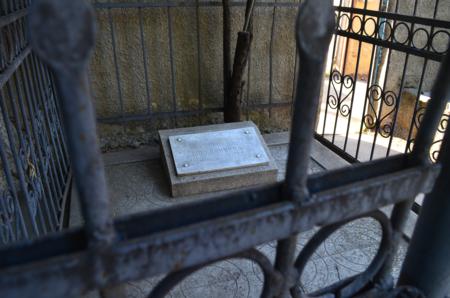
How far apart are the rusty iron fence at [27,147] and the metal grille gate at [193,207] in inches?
44.7

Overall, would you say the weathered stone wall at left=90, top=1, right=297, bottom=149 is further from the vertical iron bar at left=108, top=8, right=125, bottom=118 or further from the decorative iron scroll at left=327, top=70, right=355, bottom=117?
the decorative iron scroll at left=327, top=70, right=355, bottom=117

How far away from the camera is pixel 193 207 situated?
649 mm

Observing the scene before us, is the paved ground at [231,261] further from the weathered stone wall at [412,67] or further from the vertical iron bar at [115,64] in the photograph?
the weathered stone wall at [412,67]

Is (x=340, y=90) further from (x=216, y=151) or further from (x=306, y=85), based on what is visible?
(x=306, y=85)

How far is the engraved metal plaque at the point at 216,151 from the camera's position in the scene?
2920 mm

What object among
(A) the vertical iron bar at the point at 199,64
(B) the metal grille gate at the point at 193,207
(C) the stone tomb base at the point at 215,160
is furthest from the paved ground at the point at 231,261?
(B) the metal grille gate at the point at 193,207

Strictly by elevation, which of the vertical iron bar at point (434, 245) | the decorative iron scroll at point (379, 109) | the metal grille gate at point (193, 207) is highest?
the metal grille gate at point (193, 207)

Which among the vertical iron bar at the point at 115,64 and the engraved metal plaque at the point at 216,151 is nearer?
the engraved metal plaque at the point at 216,151

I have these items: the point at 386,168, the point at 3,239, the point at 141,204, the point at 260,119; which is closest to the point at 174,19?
the point at 260,119

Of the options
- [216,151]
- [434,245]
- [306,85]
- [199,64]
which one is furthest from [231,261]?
[199,64]

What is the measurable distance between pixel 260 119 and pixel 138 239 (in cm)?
372

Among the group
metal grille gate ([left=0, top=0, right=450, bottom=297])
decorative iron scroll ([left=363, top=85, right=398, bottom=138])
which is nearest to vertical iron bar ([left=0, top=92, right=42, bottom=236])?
metal grille gate ([left=0, top=0, right=450, bottom=297])

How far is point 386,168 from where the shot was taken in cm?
81

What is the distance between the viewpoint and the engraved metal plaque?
2920mm
